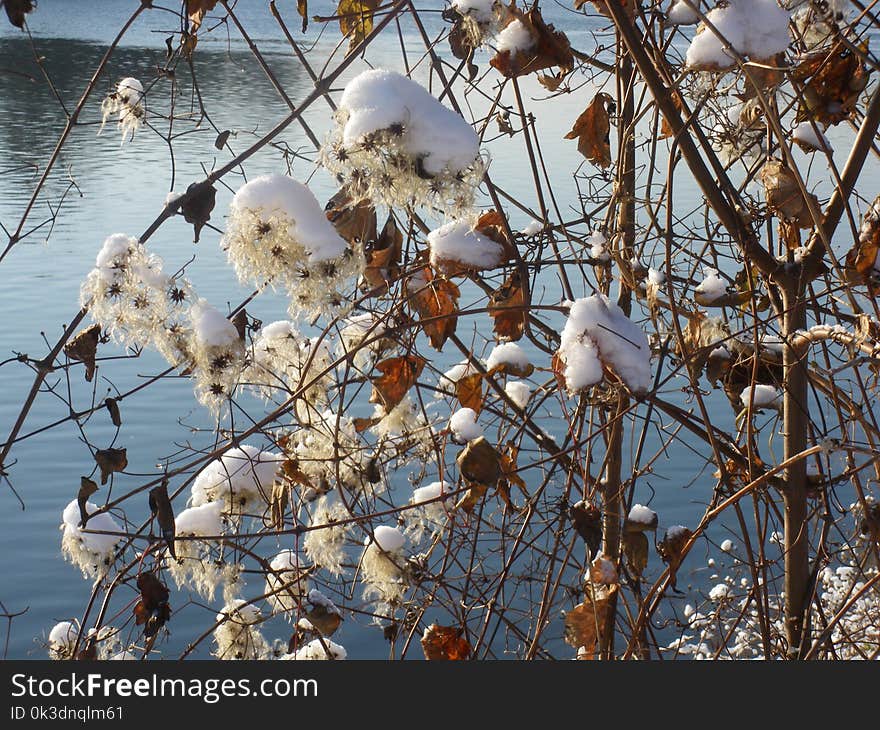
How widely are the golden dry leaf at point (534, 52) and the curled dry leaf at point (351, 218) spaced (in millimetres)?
400

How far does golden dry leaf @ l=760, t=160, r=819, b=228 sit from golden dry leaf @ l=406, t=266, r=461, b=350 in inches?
19.3

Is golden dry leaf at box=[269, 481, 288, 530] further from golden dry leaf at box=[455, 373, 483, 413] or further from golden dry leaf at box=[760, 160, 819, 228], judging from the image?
golden dry leaf at box=[760, 160, 819, 228]

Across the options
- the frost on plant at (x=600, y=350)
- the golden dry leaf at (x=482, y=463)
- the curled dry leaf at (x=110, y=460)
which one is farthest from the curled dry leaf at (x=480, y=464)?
the curled dry leaf at (x=110, y=460)

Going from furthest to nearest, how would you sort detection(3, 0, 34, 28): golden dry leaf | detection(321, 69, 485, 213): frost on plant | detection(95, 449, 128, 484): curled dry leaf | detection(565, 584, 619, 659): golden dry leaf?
detection(565, 584, 619, 659): golden dry leaf, detection(95, 449, 128, 484): curled dry leaf, detection(3, 0, 34, 28): golden dry leaf, detection(321, 69, 485, 213): frost on plant

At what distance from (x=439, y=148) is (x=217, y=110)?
964 centimetres

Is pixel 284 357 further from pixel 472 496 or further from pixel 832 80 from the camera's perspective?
pixel 832 80

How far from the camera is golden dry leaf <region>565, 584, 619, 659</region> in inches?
62.3

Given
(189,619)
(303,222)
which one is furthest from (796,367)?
(189,619)

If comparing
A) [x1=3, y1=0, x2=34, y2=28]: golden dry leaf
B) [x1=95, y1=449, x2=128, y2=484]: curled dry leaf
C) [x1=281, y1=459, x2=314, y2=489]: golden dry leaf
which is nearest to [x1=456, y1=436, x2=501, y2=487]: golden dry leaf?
[x1=281, y1=459, x2=314, y2=489]: golden dry leaf

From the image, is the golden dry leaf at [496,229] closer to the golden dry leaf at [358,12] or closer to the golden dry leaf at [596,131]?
the golden dry leaf at [358,12]

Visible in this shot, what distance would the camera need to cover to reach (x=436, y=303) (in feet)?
4.83

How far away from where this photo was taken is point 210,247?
22.6 ft

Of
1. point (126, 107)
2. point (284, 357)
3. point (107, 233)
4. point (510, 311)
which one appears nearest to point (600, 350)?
point (510, 311)

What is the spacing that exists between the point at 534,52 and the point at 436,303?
0.43 meters
